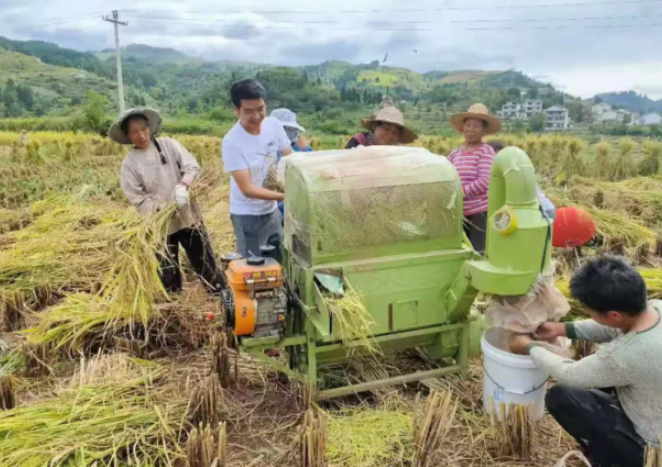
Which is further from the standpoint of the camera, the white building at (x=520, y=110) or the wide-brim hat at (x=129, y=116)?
the white building at (x=520, y=110)

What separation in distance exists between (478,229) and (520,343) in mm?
1304

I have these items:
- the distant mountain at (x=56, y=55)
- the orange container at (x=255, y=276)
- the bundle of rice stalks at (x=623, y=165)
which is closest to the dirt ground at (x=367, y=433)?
the orange container at (x=255, y=276)

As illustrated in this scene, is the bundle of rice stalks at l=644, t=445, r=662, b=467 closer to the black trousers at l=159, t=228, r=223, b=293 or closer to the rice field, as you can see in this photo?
the rice field

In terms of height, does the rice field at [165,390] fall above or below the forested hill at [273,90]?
below

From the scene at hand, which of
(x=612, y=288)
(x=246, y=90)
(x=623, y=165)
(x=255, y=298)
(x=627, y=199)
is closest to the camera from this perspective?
(x=612, y=288)

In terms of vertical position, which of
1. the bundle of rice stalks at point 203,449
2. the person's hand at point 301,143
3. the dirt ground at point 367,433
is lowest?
the dirt ground at point 367,433

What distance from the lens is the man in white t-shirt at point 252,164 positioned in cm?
357

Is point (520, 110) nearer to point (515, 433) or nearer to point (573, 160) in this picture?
point (573, 160)

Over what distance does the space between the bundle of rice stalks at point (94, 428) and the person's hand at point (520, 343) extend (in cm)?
178

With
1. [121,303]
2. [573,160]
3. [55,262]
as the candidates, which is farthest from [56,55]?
[121,303]

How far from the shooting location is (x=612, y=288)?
221cm

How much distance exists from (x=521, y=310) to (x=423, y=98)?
53542 mm

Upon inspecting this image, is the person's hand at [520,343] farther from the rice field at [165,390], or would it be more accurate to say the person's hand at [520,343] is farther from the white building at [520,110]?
the white building at [520,110]

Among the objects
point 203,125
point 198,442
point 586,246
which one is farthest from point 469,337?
point 203,125
